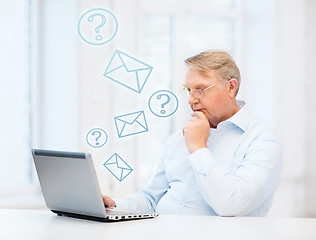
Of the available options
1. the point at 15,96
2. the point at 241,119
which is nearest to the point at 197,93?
the point at 241,119

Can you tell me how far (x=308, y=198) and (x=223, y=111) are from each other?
205 cm

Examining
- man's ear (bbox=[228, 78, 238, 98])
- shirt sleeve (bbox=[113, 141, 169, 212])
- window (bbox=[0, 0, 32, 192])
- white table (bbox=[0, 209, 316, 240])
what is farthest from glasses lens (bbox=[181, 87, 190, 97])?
window (bbox=[0, 0, 32, 192])

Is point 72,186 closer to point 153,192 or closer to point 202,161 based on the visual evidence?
point 202,161

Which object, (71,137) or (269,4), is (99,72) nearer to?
(71,137)

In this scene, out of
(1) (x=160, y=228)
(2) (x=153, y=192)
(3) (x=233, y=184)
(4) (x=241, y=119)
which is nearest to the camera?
(1) (x=160, y=228)

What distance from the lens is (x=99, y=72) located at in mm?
2830

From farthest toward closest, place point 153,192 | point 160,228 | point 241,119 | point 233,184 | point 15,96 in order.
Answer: point 15,96 < point 153,192 < point 241,119 < point 233,184 < point 160,228

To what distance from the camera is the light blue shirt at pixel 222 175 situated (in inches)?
62.7

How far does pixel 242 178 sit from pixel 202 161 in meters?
0.15

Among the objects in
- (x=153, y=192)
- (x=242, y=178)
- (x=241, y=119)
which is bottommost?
(x=153, y=192)

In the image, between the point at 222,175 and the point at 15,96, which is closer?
the point at 222,175

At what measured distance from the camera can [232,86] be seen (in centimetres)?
190

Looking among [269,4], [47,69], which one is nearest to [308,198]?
[269,4]

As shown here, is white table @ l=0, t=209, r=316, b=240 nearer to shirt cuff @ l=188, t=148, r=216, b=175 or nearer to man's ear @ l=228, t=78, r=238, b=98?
shirt cuff @ l=188, t=148, r=216, b=175
